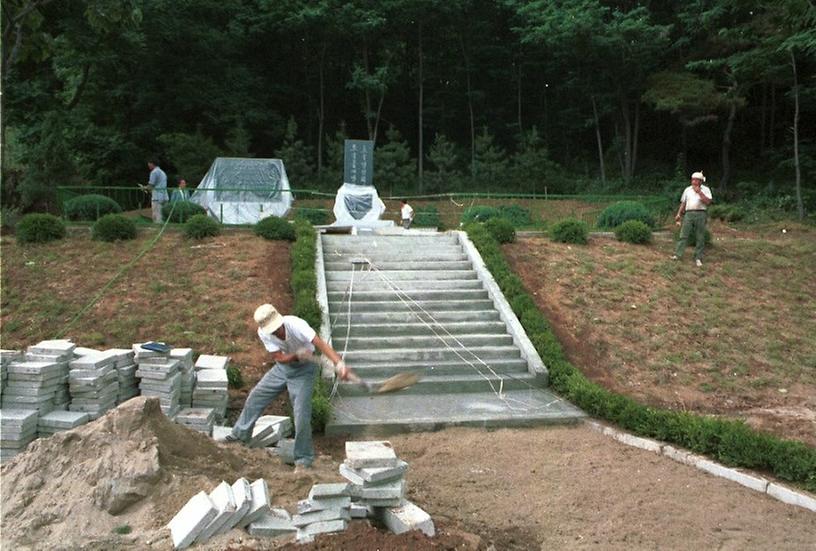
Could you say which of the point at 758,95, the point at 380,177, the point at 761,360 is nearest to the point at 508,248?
the point at 761,360

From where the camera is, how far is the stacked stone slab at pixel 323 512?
4.46m

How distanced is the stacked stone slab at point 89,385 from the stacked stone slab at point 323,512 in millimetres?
2938

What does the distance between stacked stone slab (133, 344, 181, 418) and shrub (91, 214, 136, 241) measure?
5.89m

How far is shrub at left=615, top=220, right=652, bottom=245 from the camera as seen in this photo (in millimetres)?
13609

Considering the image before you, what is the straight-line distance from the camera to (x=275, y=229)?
41.2ft

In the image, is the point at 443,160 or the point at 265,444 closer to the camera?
the point at 265,444

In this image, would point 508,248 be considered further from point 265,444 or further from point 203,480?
point 203,480

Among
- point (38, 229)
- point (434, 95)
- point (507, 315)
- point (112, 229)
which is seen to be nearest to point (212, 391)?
point (507, 315)

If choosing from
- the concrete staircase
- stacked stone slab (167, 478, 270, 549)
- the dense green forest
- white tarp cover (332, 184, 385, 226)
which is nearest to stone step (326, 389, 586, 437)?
the concrete staircase

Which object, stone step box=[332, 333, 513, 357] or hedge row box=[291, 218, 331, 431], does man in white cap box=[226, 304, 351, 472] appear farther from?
stone step box=[332, 333, 513, 357]

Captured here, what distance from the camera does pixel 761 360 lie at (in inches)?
392

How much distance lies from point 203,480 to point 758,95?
118 ft

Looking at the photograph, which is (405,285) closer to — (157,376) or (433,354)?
(433,354)

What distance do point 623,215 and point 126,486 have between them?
13100mm
